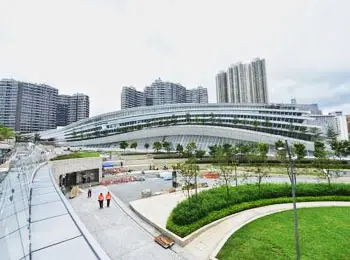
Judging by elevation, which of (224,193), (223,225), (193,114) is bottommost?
(223,225)

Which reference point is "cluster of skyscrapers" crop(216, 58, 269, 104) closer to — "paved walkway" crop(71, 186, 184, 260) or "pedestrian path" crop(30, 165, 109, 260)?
"paved walkway" crop(71, 186, 184, 260)

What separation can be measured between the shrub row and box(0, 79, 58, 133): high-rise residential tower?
149273 mm

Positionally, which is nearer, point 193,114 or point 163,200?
point 163,200

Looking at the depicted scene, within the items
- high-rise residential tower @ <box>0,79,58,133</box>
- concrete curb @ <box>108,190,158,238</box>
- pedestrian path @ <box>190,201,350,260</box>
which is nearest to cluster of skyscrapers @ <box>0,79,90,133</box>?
high-rise residential tower @ <box>0,79,58,133</box>

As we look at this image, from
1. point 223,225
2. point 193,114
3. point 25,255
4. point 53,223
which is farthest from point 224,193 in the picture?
point 193,114

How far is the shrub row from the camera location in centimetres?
1238

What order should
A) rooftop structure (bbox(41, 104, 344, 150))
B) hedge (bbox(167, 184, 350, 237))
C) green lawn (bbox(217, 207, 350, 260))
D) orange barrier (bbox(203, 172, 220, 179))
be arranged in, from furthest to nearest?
rooftop structure (bbox(41, 104, 344, 150)) < orange barrier (bbox(203, 172, 220, 179)) < hedge (bbox(167, 184, 350, 237)) < green lawn (bbox(217, 207, 350, 260))

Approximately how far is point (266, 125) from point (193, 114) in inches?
1104

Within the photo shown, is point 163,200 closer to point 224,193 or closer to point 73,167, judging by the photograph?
point 224,193

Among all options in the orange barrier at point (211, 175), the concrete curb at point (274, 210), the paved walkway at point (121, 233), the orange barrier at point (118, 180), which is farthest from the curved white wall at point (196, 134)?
the paved walkway at point (121, 233)

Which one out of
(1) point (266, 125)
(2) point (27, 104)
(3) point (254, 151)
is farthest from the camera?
(2) point (27, 104)

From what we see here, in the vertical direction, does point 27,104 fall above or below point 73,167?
above

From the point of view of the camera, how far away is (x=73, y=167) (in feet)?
84.5

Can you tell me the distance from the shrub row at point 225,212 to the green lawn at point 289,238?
2080 mm
